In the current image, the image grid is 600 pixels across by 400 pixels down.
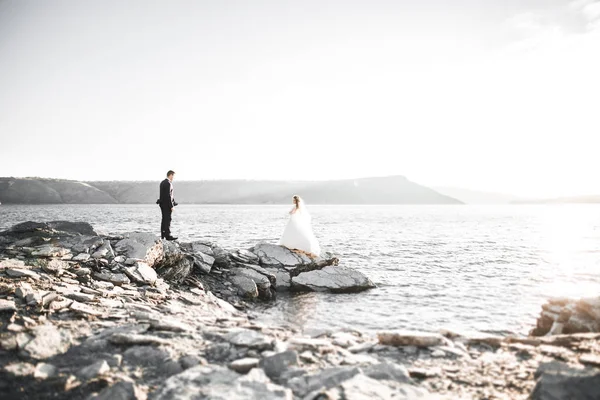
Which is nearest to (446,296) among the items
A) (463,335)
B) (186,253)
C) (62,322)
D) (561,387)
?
(463,335)

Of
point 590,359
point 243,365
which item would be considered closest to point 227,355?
point 243,365

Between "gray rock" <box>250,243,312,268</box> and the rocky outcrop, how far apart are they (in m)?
9.12

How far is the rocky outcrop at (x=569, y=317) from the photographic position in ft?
23.4

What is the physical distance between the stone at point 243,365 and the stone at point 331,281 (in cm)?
901

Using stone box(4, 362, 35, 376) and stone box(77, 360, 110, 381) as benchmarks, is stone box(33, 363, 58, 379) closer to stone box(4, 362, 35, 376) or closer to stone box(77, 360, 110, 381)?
stone box(4, 362, 35, 376)

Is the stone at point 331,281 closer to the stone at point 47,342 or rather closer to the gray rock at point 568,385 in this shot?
the stone at point 47,342

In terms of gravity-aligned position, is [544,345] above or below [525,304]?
above

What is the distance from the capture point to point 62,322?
5.97 meters

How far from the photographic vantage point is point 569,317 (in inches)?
294

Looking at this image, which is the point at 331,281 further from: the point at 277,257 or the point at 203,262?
the point at 203,262

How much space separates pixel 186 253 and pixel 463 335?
1055 cm

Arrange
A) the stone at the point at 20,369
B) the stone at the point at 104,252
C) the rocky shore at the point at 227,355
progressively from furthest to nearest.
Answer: the stone at the point at 104,252 → the stone at the point at 20,369 → the rocky shore at the point at 227,355

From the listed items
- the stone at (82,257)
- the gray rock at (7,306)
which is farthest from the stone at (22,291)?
the stone at (82,257)

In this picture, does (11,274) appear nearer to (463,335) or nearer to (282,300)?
(282,300)
